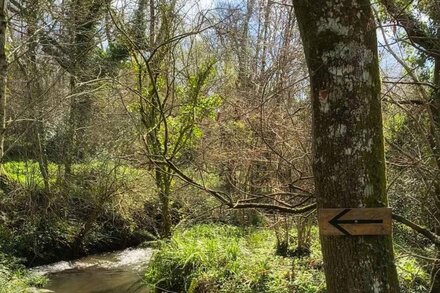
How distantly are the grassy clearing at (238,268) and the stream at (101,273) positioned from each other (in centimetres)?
122

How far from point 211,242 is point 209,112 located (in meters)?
2.68

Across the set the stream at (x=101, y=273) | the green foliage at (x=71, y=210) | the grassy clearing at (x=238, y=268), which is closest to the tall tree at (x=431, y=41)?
the grassy clearing at (x=238, y=268)

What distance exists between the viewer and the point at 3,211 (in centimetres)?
1286

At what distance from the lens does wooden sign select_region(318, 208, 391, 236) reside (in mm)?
2336

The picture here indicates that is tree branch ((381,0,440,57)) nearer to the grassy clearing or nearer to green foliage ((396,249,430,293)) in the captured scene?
green foliage ((396,249,430,293))

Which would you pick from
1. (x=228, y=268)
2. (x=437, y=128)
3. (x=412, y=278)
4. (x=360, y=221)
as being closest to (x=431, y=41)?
(x=437, y=128)

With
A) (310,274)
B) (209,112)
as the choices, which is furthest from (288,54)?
(310,274)

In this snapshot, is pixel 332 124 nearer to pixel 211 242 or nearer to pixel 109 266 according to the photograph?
pixel 211 242

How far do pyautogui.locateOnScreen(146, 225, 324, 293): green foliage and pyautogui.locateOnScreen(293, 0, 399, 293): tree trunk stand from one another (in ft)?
14.8

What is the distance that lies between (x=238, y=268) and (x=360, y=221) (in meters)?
5.66

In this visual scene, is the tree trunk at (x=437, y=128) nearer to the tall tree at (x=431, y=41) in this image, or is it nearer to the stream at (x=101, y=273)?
the tall tree at (x=431, y=41)

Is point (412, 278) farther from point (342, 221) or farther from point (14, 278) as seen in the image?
point (14, 278)

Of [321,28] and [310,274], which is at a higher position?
[321,28]

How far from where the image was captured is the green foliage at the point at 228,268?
23.5 feet
